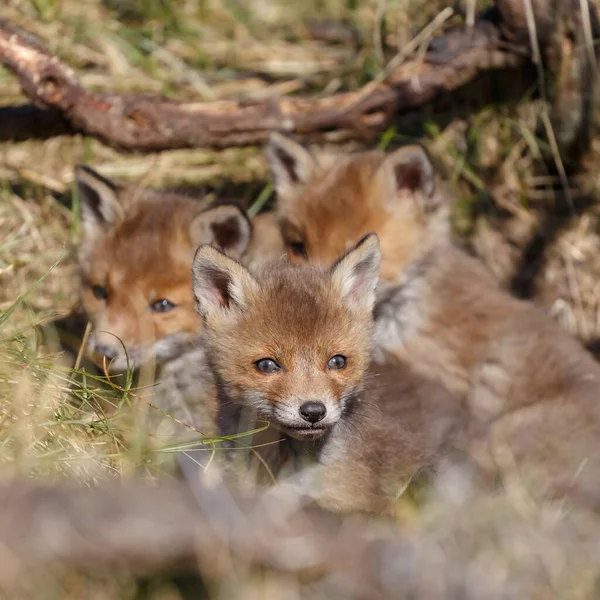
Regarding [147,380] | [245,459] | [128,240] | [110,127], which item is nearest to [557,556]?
[245,459]

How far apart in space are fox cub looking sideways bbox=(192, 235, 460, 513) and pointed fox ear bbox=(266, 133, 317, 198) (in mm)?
1692

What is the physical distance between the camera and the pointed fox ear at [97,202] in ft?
16.6

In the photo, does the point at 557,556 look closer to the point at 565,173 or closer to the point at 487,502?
the point at 487,502

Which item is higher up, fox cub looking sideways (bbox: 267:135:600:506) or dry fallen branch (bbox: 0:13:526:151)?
dry fallen branch (bbox: 0:13:526:151)

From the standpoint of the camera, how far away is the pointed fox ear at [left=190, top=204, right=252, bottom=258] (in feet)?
15.5

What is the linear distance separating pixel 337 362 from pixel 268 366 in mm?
316

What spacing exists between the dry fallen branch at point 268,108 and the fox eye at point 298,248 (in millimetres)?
984

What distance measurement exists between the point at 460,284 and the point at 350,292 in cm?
180

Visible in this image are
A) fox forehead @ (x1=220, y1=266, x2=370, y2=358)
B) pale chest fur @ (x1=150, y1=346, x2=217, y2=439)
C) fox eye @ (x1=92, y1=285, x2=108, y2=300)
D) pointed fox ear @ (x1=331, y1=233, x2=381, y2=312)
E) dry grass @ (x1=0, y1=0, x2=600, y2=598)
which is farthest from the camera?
dry grass @ (x1=0, y1=0, x2=600, y2=598)

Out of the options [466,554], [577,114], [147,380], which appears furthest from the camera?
[577,114]

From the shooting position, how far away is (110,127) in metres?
5.52

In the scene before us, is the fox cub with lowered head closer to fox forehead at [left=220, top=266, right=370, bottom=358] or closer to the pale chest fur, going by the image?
the pale chest fur

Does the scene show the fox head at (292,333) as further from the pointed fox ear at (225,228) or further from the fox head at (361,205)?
the fox head at (361,205)

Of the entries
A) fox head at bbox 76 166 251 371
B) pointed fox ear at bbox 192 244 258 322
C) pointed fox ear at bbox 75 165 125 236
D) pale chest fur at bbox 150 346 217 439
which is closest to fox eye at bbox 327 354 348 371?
pointed fox ear at bbox 192 244 258 322
